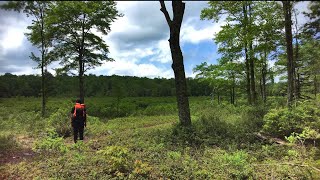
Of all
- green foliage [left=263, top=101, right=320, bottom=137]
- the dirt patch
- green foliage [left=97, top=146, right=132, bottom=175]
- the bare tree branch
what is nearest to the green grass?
green foliage [left=97, top=146, right=132, bottom=175]

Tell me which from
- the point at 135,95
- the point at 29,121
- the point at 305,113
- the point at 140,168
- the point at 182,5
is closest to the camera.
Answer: the point at 140,168

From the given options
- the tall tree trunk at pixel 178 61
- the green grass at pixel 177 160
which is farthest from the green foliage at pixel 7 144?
the tall tree trunk at pixel 178 61

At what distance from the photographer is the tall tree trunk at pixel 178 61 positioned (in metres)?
12.7

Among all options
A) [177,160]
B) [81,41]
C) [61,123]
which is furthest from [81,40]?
[177,160]

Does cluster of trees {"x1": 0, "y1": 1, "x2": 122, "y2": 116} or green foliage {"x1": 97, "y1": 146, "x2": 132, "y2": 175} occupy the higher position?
cluster of trees {"x1": 0, "y1": 1, "x2": 122, "y2": 116}

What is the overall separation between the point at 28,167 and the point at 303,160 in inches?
287

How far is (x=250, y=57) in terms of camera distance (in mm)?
22531

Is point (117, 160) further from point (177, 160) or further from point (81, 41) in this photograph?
point (81, 41)

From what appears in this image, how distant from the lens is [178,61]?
1288 centimetres

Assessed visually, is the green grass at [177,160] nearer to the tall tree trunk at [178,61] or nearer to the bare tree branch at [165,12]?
the tall tree trunk at [178,61]

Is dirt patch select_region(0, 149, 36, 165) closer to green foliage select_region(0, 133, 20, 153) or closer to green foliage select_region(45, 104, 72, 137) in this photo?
green foliage select_region(0, 133, 20, 153)

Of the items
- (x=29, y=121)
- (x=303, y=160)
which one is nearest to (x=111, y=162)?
(x=303, y=160)

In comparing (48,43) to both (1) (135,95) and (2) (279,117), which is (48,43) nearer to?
(2) (279,117)

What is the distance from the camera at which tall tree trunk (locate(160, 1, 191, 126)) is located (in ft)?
41.7
